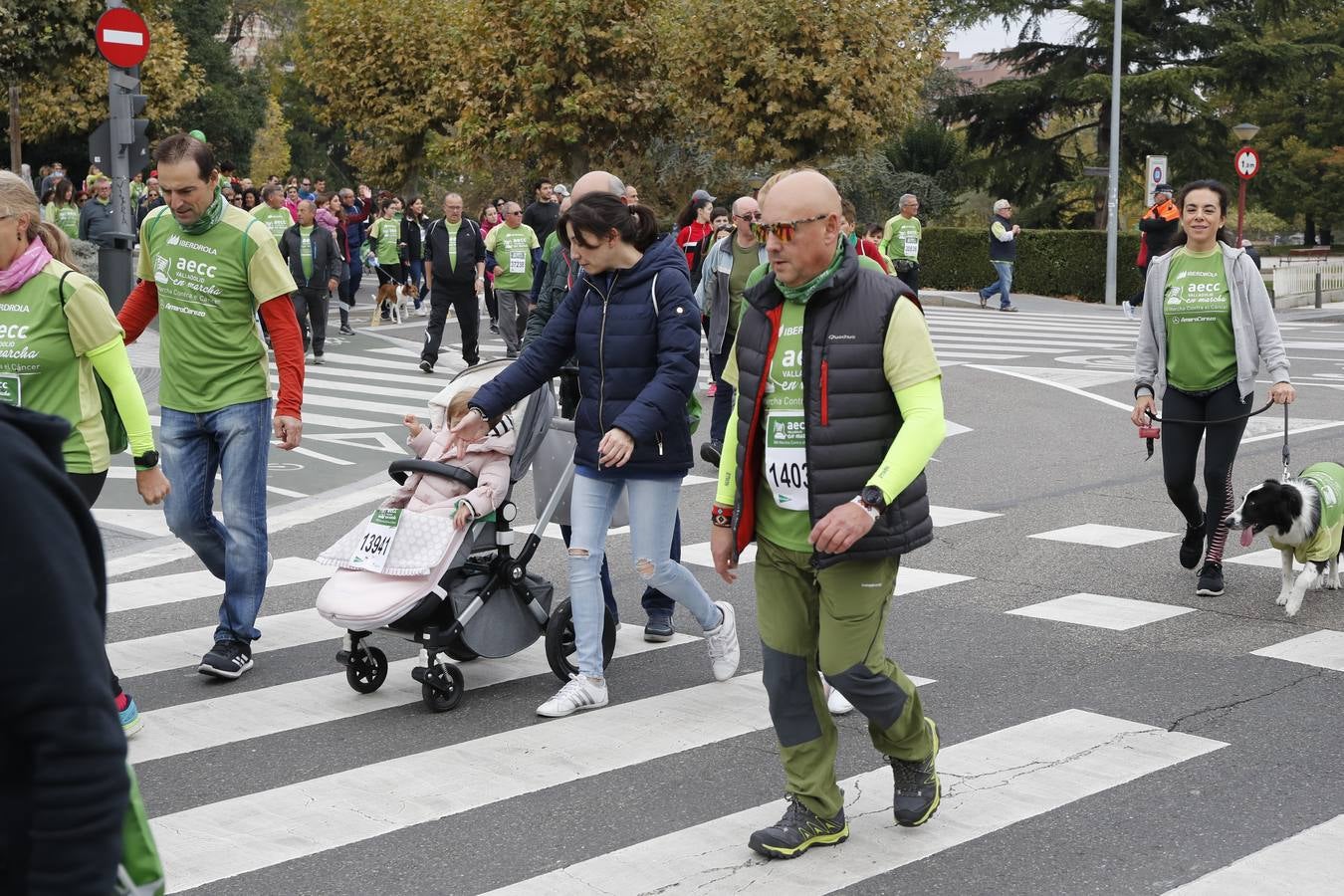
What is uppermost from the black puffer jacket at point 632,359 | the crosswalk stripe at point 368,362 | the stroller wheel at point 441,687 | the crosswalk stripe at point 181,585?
the black puffer jacket at point 632,359

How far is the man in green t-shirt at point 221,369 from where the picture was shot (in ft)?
20.4

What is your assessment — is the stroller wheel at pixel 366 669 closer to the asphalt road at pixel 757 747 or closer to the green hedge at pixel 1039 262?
the asphalt road at pixel 757 747

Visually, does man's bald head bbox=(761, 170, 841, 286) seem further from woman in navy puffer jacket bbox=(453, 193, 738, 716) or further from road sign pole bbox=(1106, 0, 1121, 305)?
road sign pole bbox=(1106, 0, 1121, 305)

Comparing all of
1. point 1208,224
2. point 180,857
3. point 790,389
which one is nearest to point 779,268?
point 790,389

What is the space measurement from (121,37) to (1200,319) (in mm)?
11219

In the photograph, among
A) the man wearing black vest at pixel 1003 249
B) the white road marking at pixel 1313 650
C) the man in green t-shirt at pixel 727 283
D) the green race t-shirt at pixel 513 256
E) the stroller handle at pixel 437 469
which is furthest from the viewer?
the man wearing black vest at pixel 1003 249

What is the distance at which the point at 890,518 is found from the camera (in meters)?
4.37

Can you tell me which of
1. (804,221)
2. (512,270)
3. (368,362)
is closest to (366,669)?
(804,221)

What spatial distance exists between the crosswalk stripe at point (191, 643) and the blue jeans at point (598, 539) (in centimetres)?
164

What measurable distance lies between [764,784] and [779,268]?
1.72 metres

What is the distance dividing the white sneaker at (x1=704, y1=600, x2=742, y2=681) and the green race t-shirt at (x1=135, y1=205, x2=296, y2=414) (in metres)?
1.99

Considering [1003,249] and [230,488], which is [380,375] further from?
[1003,249]

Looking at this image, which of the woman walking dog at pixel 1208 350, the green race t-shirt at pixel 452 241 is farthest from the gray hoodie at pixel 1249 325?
the green race t-shirt at pixel 452 241

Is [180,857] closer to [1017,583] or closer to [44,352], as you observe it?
[44,352]
